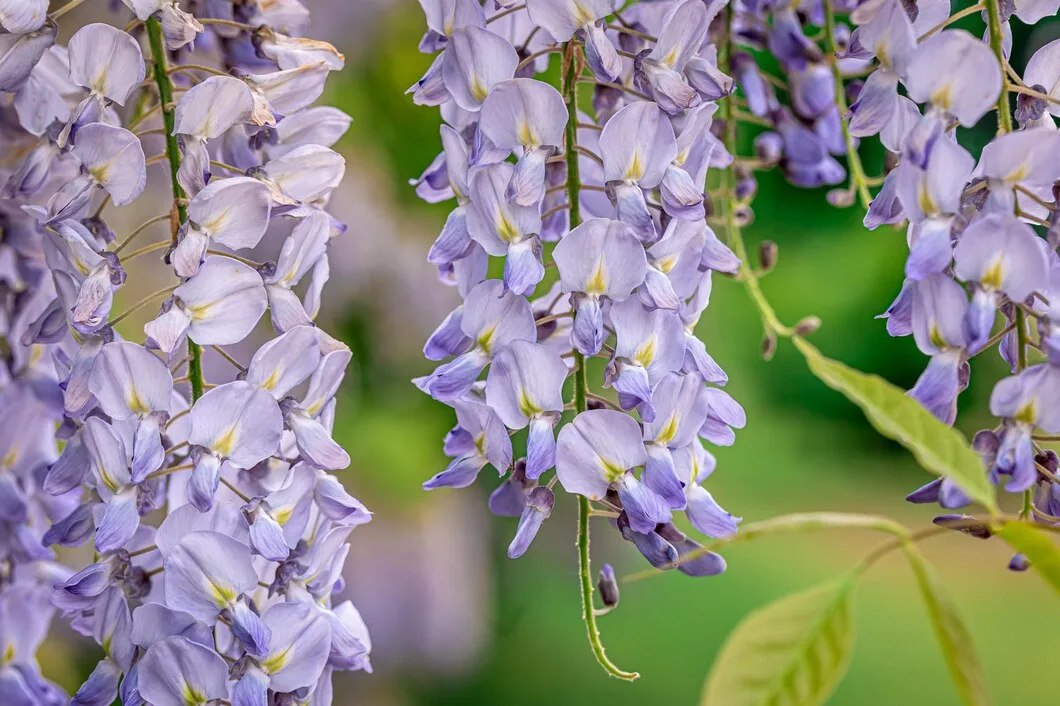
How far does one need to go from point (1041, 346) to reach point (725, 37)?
179mm

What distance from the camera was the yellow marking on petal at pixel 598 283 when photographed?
0.28 meters

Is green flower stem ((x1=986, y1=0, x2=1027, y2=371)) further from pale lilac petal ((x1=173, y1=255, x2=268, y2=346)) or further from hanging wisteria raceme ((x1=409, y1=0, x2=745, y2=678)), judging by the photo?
pale lilac petal ((x1=173, y1=255, x2=268, y2=346))

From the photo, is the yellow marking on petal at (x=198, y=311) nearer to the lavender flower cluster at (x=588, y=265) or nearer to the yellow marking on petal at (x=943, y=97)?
the lavender flower cluster at (x=588, y=265)

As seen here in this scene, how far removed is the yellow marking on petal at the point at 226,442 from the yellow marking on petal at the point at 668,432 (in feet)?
0.34

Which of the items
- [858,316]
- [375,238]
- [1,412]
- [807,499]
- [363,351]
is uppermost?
[1,412]

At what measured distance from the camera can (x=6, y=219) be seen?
38 centimetres

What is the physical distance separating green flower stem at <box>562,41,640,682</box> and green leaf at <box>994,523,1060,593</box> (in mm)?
113

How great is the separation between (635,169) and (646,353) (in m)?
0.05

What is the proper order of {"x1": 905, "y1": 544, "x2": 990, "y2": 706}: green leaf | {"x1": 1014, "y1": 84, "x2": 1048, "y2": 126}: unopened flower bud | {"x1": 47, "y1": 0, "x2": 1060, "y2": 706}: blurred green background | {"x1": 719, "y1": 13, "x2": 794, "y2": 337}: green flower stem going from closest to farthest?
{"x1": 905, "y1": 544, "x2": 990, "y2": 706}: green leaf → {"x1": 1014, "y1": 84, "x2": 1048, "y2": 126}: unopened flower bud → {"x1": 719, "y1": 13, "x2": 794, "y2": 337}: green flower stem → {"x1": 47, "y1": 0, "x2": 1060, "y2": 706}: blurred green background

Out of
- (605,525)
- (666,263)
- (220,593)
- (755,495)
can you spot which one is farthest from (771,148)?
(755,495)

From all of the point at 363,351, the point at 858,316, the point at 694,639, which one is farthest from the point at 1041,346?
the point at 858,316

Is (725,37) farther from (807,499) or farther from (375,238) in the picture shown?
(807,499)

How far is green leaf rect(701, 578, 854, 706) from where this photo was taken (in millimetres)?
182

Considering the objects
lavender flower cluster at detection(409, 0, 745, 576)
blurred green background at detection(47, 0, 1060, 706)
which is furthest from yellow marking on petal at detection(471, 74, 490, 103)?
blurred green background at detection(47, 0, 1060, 706)
